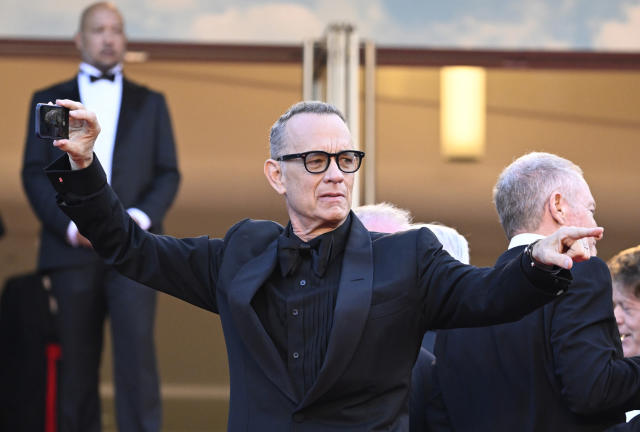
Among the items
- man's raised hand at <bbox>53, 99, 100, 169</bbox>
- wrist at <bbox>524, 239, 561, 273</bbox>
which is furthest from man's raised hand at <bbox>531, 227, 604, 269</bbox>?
man's raised hand at <bbox>53, 99, 100, 169</bbox>

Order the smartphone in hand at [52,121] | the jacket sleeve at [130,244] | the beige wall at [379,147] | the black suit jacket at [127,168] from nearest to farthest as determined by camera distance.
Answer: the smartphone in hand at [52,121], the jacket sleeve at [130,244], the black suit jacket at [127,168], the beige wall at [379,147]

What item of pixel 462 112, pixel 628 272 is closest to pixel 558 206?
pixel 628 272

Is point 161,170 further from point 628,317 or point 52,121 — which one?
point 52,121

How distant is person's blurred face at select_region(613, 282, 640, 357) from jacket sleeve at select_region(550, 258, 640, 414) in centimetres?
65

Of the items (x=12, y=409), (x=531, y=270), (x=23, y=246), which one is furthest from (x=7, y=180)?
(x=531, y=270)

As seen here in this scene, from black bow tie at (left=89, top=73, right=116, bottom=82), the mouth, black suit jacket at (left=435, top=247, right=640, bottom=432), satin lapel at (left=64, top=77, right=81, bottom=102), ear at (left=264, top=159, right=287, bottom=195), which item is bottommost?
black suit jacket at (left=435, top=247, right=640, bottom=432)

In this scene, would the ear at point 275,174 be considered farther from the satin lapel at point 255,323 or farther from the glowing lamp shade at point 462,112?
the glowing lamp shade at point 462,112

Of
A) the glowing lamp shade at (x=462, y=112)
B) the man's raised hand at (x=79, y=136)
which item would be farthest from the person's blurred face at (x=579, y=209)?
the glowing lamp shade at (x=462, y=112)

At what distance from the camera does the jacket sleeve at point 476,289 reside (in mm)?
2094

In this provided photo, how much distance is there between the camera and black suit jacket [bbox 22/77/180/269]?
454 cm

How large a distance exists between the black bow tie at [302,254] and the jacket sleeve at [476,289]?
0.68ft

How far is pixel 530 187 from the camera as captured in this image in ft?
9.02

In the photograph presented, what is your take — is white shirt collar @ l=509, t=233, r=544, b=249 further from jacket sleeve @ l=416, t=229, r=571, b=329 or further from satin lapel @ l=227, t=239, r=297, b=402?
satin lapel @ l=227, t=239, r=297, b=402

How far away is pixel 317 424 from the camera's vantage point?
86.6 inches
